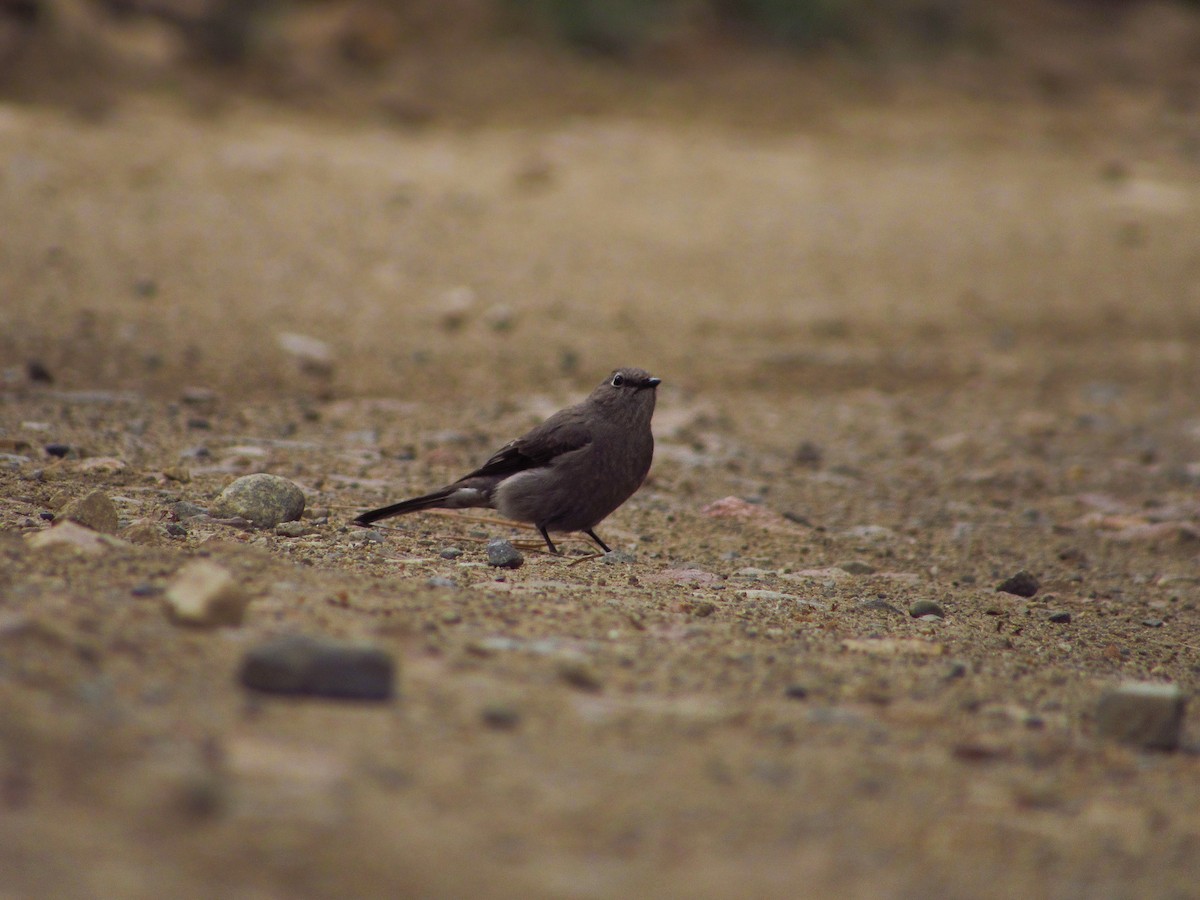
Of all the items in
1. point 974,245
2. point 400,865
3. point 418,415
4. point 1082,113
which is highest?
point 1082,113

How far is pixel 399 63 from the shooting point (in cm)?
1390

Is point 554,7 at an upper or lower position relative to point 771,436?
upper

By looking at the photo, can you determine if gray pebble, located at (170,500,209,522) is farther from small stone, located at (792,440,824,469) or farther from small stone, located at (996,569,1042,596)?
small stone, located at (792,440,824,469)

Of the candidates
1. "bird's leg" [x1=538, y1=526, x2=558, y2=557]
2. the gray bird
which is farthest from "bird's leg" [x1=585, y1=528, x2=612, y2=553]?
"bird's leg" [x1=538, y1=526, x2=558, y2=557]

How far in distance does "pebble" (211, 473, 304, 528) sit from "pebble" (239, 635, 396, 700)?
1982mm

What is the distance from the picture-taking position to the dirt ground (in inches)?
94.3

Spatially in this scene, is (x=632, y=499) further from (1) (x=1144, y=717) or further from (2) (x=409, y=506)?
(1) (x=1144, y=717)

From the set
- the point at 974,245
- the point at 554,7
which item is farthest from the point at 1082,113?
the point at 554,7

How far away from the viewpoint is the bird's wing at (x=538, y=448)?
5.21 metres

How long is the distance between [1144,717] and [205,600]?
2.24 m

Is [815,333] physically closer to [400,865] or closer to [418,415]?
[418,415]

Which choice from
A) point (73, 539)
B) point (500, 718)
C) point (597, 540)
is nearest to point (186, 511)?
point (73, 539)

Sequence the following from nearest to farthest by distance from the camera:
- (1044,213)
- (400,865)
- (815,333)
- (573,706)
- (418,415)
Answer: (400,865)
(573,706)
(418,415)
(815,333)
(1044,213)

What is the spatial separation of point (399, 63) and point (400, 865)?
41.9 feet
